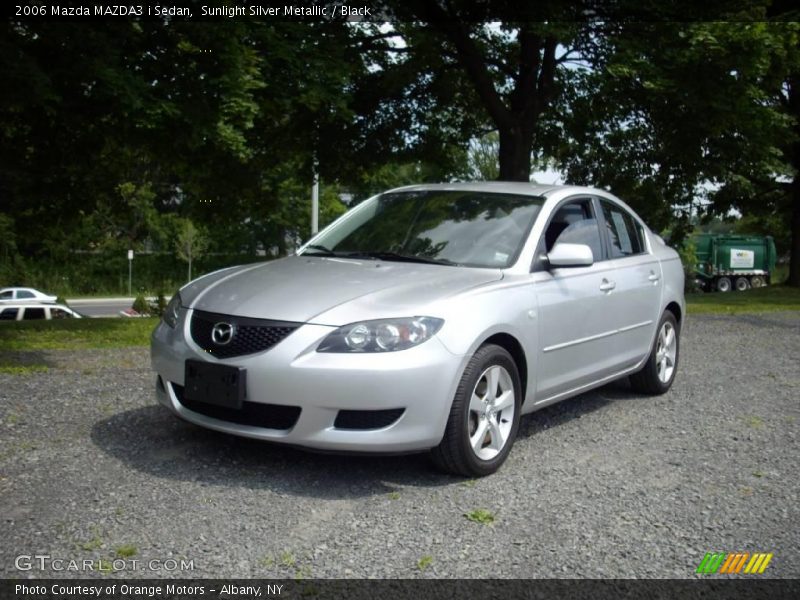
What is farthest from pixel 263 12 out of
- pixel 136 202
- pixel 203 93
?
pixel 136 202

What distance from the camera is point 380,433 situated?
4477mm

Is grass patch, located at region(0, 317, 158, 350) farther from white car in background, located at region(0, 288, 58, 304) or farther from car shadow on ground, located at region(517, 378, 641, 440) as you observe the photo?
white car in background, located at region(0, 288, 58, 304)

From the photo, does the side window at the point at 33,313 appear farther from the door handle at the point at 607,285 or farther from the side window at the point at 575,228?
the door handle at the point at 607,285

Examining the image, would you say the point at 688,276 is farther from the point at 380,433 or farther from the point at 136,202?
the point at 380,433

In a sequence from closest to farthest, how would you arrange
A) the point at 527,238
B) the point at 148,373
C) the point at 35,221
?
1. the point at 527,238
2. the point at 148,373
3. the point at 35,221

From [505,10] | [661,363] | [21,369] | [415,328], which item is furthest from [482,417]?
[505,10]

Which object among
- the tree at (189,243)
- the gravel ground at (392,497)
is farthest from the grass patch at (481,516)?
the tree at (189,243)

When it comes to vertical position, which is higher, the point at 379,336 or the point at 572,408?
the point at 379,336

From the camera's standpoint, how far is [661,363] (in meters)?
7.36

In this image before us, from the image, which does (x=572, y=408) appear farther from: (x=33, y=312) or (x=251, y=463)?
(x=33, y=312)

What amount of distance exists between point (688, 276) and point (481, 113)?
1490 inches

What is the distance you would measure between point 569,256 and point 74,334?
831 centimetres

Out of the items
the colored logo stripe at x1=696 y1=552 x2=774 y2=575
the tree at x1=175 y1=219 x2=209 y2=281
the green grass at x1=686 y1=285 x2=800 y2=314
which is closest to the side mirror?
the colored logo stripe at x1=696 y1=552 x2=774 y2=575

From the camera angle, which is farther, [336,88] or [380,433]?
[336,88]
